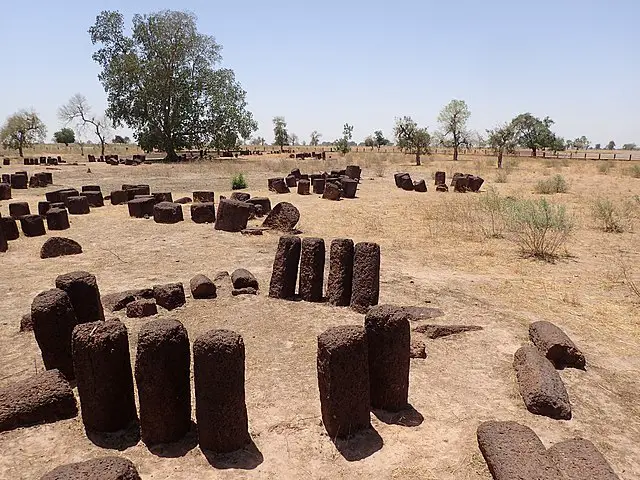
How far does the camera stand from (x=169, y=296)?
7527 mm

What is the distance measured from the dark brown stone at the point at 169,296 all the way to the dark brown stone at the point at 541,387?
4.89 meters

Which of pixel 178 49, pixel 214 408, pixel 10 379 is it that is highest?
pixel 178 49

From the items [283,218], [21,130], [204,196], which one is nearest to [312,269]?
[283,218]

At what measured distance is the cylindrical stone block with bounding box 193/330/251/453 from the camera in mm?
4180

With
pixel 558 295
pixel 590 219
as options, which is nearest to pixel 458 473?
pixel 558 295

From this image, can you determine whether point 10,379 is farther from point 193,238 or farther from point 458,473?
point 193,238

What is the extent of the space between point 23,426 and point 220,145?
139 ft

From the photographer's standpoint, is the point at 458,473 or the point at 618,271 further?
the point at 618,271

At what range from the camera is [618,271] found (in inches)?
391

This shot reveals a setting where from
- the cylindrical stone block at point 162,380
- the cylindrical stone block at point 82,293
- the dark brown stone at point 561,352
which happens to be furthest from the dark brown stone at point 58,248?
the dark brown stone at point 561,352

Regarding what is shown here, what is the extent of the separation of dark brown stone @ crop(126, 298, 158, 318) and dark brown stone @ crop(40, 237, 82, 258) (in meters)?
4.53

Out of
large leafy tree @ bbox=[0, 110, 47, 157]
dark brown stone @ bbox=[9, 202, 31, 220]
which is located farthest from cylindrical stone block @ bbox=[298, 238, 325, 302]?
A: large leafy tree @ bbox=[0, 110, 47, 157]

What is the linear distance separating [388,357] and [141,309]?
4013mm

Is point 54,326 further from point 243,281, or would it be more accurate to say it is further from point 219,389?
point 243,281
